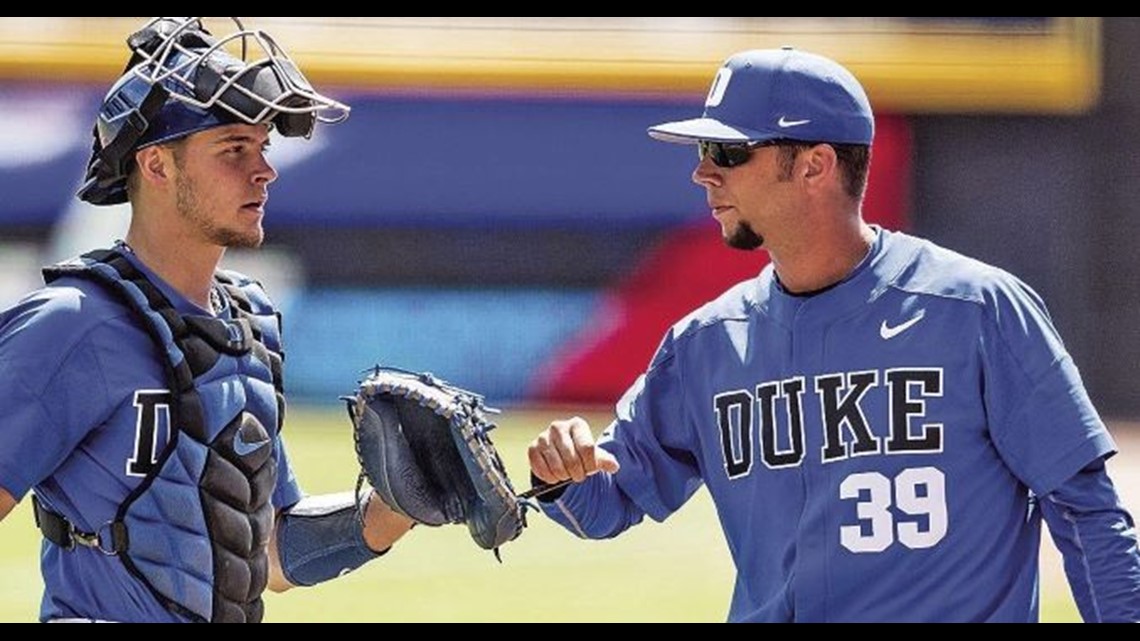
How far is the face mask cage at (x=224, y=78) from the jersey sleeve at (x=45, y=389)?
0.45 m

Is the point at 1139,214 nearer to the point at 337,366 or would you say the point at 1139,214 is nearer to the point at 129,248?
the point at 337,366

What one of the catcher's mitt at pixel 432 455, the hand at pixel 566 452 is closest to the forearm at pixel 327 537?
the catcher's mitt at pixel 432 455

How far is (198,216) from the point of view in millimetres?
3842

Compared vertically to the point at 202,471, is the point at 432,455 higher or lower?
lower

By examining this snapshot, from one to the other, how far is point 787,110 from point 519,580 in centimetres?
551

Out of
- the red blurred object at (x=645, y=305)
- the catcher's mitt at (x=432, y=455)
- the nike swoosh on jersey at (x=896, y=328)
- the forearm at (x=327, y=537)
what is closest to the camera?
the nike swoosh on jersey at (x=896, y=328)

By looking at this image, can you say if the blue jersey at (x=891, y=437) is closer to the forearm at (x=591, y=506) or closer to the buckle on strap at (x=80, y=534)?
the forearm at (x=591, y=506)

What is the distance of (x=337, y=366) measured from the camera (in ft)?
44.3

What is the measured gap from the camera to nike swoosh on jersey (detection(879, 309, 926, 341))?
3.78 meters

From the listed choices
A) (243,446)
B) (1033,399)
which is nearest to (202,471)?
(243,446)

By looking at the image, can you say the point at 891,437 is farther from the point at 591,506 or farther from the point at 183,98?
the point at 183,98

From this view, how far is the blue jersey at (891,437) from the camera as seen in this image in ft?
12.0

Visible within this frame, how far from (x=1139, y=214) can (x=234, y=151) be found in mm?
11479
